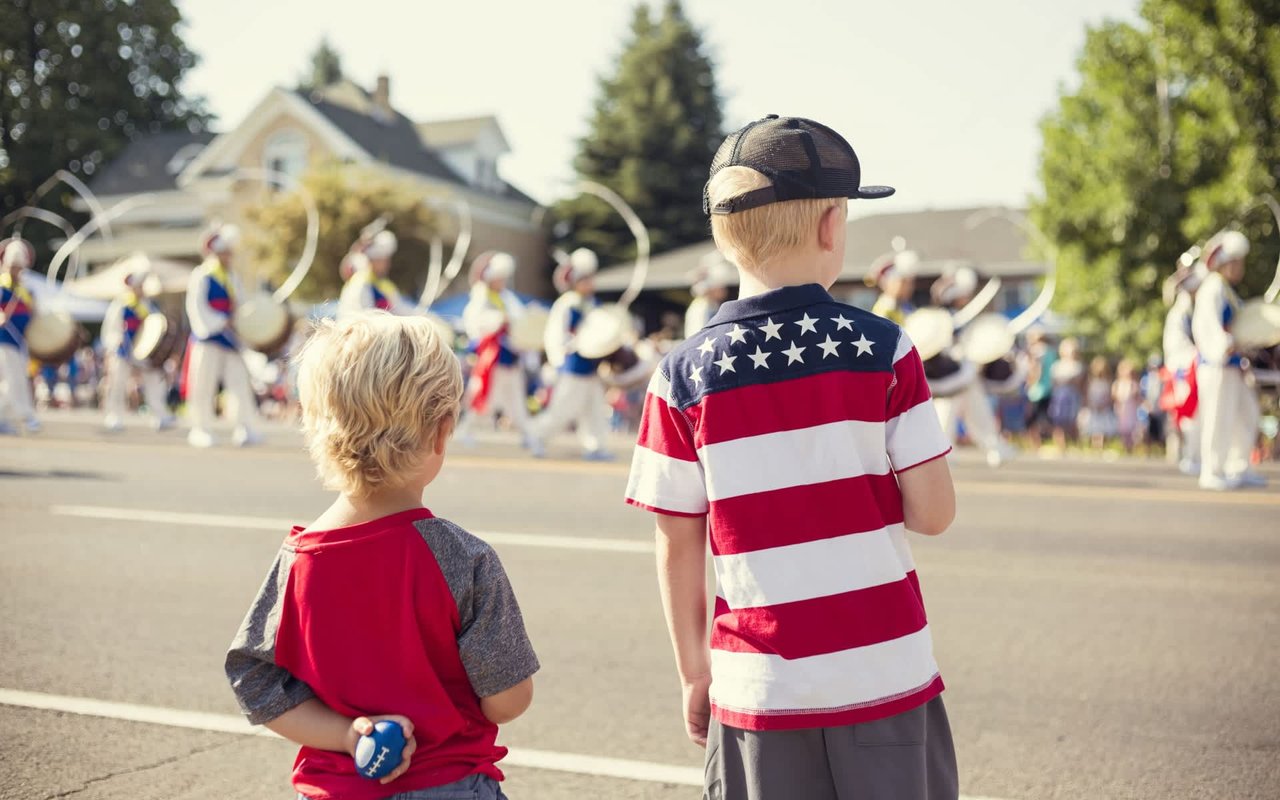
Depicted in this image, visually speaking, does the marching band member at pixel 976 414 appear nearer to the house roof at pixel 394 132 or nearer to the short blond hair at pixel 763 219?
the short blond hair at pixel 763 219

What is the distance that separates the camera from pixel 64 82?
4994cm

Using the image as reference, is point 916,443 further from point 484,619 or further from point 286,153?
A: point 286,153

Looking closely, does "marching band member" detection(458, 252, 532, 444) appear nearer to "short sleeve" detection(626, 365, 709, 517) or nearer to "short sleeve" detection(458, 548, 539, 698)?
"short sleeve" detection(626, 365, 709, 517)

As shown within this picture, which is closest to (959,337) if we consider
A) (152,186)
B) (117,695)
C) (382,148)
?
(117,695)

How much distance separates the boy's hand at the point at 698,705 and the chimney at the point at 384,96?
52.9 metres

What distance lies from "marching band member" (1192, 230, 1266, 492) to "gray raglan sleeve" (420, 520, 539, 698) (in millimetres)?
11074

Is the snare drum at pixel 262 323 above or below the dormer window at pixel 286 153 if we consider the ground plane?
below

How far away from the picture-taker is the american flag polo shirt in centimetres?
211

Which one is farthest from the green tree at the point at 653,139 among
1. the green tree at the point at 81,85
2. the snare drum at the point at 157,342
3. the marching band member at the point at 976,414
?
the marching band member at the point at 976,414

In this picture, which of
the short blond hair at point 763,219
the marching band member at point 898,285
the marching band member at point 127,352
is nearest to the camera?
the short blond hair at point 763,219

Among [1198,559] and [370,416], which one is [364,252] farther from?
[370,416]

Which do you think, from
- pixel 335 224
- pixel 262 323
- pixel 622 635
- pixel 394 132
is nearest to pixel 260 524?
pixel 622 635

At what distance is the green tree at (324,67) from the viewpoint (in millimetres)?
90188

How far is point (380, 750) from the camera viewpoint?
6.38ft
